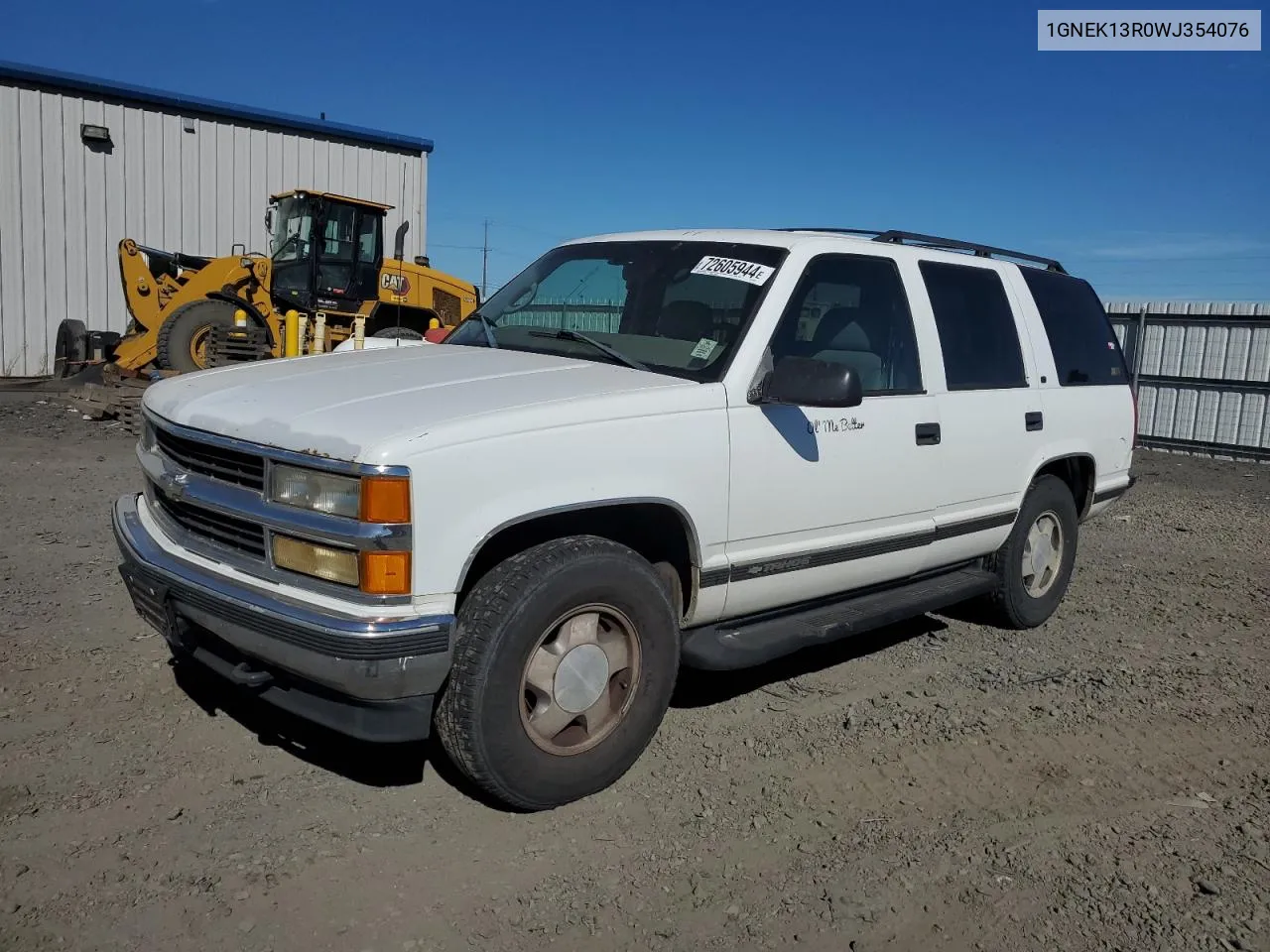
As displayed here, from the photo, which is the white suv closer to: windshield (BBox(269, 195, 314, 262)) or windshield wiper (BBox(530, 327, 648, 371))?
windshield wiper (BBox(530, 327, 648, 371))

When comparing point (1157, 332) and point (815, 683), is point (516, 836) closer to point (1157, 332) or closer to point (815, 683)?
point (815, 683)

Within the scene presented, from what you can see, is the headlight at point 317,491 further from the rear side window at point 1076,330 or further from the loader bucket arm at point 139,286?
the loader bucket arm at point 139,286

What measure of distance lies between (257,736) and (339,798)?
605 millimetres

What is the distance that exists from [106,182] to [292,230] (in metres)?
5.69

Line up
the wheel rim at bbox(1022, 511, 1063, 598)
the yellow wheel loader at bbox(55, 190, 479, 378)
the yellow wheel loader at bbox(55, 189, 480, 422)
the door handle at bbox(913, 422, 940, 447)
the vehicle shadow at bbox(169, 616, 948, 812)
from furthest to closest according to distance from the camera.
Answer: the yellow wheel loader at bbox(55, 190, 479, 378), the yellow wheel loader at bbox(55, 189, 480, 422), the wheel rim at bbox(1022, 511, 1063, 598), the door handle at bbox(913, 422, 940, 447), the vehicle shadow at bbox(169, 616, 948, 812)

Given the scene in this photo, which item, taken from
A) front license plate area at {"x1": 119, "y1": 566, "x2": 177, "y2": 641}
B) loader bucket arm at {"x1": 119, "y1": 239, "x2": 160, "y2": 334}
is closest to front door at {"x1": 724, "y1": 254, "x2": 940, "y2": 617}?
front license plate area at {"x1": 119, "y1": 566, "x2": 177, "y2": 641}

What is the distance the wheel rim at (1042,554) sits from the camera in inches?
224

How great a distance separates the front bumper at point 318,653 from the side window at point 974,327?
2.94 meters

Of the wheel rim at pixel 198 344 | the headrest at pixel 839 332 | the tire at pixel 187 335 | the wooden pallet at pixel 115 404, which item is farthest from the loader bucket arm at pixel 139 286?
the headrest at pixel 839 332

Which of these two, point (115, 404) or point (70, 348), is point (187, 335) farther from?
point (70, 348)

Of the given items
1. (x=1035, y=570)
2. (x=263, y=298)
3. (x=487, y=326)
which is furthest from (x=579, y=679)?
(x=263, y=298)

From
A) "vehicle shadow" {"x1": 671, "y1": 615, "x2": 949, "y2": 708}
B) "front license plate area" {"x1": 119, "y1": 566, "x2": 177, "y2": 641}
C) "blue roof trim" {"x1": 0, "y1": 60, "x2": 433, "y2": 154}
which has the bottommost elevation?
"vehicle shadow" {"x1": 671, "y1": 615, "x2": 949, "y2": 708}

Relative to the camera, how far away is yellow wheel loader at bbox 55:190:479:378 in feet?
46.8

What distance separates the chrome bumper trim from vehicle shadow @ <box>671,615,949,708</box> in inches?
67.9
